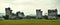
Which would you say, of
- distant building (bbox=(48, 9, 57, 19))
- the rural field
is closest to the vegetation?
the rural field

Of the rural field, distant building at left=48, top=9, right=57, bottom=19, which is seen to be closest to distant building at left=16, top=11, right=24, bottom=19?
the rural field

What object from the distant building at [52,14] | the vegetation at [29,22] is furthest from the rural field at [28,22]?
the distant building at [52,14]

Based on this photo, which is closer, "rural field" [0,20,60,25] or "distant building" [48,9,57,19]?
"rural field" [0,20,60,25]

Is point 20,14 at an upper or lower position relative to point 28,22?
upper

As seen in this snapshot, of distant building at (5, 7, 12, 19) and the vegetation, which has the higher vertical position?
distant building at (5, 7, 12, 19)

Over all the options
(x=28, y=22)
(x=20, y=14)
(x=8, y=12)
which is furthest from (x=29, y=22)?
(x=8, y=12)

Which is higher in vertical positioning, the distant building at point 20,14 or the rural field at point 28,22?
the distant building at point 20,14

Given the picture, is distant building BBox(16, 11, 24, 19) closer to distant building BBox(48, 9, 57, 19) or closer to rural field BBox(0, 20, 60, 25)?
rural field BBox(0, 20, 60, 25)

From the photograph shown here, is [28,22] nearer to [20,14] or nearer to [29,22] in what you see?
[29,22]

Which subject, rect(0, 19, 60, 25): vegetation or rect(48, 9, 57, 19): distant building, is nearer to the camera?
rect(0, 19, 60, 25): vegetation

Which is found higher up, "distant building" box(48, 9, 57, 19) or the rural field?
"distant building" box(48, 9, 57, 19)

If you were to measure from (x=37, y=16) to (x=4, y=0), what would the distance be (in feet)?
2.92

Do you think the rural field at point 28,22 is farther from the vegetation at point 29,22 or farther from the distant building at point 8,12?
the distant building at point 8,12

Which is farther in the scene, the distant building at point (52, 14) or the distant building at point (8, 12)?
the distant building at point (52, 14)
